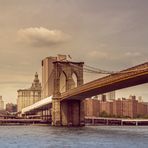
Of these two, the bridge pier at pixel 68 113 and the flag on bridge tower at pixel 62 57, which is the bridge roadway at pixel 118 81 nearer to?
the bridge pier at pixel 68 113

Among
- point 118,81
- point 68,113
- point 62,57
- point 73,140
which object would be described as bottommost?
point 73,140

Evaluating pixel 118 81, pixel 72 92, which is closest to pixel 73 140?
pixel 118 81

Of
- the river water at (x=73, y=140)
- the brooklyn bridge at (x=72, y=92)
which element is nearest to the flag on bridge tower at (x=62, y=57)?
the brooklyn bridge at (x=72, y=92)

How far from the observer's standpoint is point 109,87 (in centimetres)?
8375

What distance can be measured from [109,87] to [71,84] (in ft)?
134

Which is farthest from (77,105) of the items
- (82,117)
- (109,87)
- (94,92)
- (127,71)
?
(127,71)

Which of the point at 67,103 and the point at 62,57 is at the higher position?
the point at 62,57

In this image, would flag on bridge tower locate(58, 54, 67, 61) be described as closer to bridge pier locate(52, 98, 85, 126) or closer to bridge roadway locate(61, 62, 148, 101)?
bridge pier locate(52, 98, 85, 126)

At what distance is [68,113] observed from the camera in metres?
117

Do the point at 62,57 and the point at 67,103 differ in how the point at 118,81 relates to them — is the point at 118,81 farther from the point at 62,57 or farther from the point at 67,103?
the point at 62,57

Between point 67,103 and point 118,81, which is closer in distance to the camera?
point 118,81

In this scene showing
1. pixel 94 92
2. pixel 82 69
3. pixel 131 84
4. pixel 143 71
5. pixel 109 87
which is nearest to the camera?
pixel 143 71

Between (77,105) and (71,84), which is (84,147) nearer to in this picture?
(77,105)

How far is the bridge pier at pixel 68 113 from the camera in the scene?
114250mm
